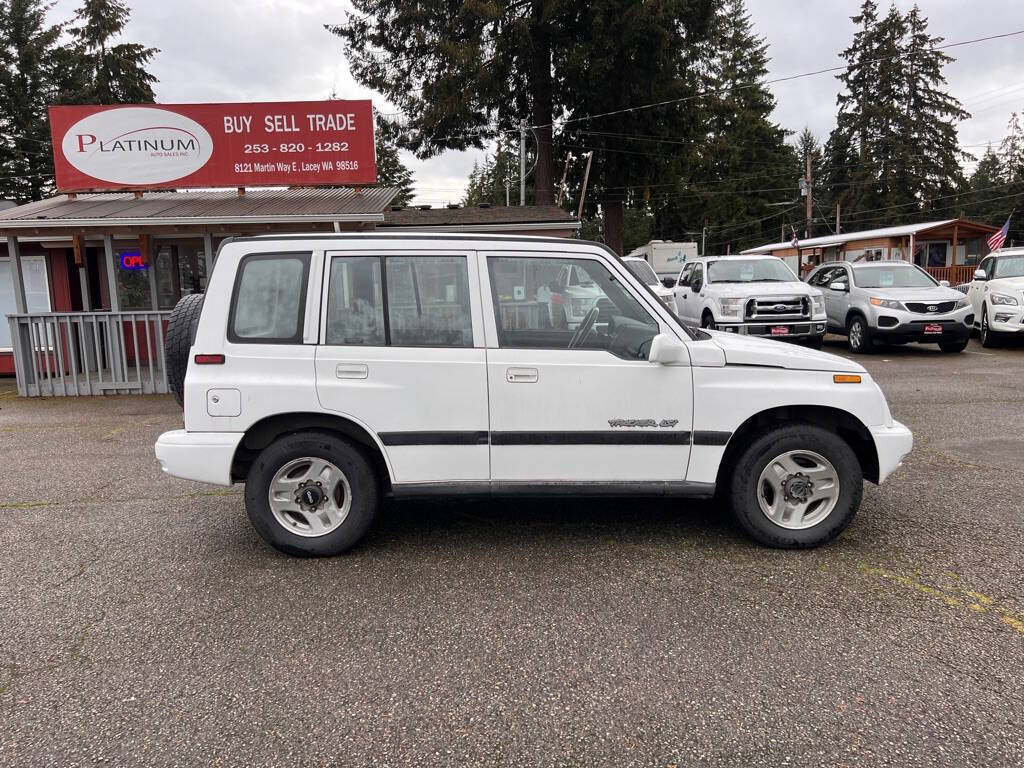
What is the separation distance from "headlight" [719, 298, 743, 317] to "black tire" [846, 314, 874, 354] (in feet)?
7.91

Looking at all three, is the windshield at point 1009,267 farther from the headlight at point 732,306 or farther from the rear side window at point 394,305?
the rear side window at point 394,305

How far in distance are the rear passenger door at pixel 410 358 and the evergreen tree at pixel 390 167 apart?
10370 mm

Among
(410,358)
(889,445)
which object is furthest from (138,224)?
(889,445)

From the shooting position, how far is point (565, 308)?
13.7ft

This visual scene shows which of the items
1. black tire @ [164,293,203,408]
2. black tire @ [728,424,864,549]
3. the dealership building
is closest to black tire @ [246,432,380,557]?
black tire @ [164,293,203,408]

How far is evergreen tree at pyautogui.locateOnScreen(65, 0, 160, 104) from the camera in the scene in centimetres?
3938

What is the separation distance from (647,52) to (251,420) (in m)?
22.1

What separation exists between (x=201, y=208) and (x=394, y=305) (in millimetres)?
9143

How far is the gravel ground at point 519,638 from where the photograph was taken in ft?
8.59

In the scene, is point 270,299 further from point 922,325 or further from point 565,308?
point 922,325

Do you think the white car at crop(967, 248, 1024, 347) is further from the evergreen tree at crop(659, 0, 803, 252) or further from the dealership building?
the evergreen tree at crop(659, 0, 803, 252)

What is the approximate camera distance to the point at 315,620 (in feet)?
11.6

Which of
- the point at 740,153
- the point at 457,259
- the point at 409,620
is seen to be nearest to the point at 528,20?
the point at 457,259

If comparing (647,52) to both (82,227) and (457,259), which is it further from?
(457,259)
